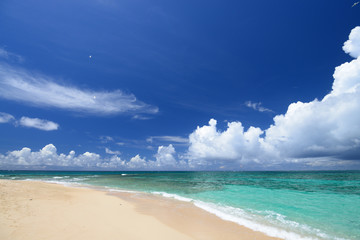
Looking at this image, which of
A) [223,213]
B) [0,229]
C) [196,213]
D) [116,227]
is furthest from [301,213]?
[0,229]

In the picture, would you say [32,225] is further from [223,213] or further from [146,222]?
[223,213]

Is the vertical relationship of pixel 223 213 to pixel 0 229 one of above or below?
below

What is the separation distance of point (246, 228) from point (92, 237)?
25.7ft

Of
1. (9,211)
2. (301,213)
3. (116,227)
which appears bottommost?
(301,213)

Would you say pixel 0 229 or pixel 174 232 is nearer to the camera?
pixel 0 229

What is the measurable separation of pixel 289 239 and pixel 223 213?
498 cm

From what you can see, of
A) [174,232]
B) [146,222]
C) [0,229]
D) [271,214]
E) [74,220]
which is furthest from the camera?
[271,214]

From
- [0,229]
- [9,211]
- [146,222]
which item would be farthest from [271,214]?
[9,211]

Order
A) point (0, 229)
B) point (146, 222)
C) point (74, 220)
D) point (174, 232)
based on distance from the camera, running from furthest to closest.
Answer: point (146, 222) → point (74, 220) → point (174, 232) → point (0, 229)

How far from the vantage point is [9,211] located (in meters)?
9.66

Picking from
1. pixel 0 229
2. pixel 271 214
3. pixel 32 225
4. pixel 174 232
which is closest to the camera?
pixel 0 229

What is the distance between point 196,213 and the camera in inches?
498

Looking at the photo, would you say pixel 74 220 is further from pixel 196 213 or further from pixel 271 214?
pixel 271 214

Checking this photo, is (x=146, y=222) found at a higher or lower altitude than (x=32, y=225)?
lower
